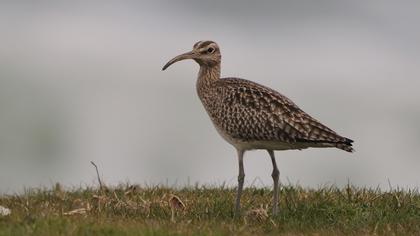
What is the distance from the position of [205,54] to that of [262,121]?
1978 millimetres

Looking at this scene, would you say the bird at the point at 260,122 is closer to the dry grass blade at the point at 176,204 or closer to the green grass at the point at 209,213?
the green grass at the point at 209,213

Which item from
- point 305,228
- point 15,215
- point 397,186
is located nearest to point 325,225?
point 305,228

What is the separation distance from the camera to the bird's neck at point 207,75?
13766 mm

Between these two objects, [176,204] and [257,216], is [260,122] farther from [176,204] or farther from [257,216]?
[176,204]

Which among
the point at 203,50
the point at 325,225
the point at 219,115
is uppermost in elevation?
the point at 203,50

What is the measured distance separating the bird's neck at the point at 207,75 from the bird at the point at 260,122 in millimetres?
116

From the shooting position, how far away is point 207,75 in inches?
546

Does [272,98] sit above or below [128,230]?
above

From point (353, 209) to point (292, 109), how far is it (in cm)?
169

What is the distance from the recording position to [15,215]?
10.7 meters

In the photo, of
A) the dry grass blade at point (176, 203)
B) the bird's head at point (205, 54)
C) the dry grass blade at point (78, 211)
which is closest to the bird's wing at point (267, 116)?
the bird's head at point (205, 54)

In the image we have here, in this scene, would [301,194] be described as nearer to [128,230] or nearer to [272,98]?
[272,98]

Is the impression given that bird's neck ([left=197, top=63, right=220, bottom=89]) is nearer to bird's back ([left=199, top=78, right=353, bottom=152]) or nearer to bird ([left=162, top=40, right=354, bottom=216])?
bird ([left=162, top=40, right=354, bottom=216])

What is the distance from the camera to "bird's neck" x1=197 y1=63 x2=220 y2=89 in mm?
13766
